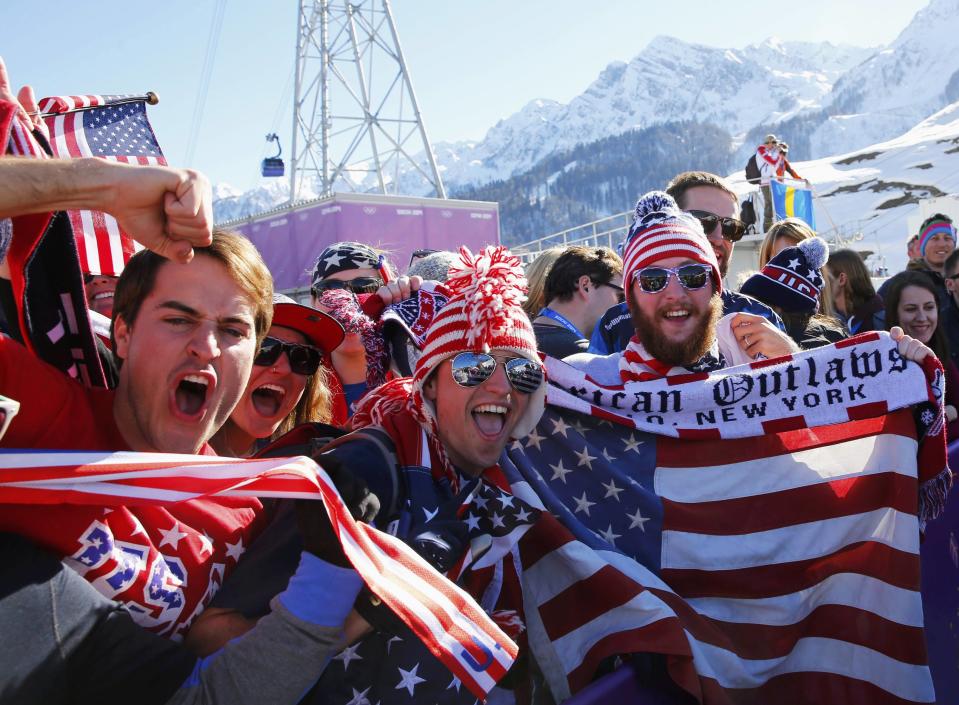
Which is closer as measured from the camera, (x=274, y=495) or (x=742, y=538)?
(x=274, y=495)

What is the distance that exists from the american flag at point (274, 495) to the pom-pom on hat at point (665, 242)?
73.5 inches

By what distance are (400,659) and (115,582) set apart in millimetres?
684

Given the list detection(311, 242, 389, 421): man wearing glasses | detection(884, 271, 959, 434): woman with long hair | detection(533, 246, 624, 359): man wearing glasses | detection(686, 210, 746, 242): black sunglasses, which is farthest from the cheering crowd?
detection(884, 271, 959, 434): woman with long hair

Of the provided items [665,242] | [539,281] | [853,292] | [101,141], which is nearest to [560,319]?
[539,281]

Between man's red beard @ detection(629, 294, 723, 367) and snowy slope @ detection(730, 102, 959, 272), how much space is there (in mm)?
52884

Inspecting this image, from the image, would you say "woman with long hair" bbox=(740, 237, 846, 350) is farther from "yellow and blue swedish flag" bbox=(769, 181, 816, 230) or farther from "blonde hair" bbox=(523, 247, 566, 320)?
"yellow and blue swedish flag" bbox=(769, 181, 816, 230)

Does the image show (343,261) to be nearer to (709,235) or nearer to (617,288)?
(617,288)

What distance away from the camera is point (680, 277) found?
10.1 feet

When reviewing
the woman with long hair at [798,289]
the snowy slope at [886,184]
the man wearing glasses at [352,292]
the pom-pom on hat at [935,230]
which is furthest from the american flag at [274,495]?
the snowy slope at [886,184]

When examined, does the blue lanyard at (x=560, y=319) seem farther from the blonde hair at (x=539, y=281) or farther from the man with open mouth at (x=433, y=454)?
the man with open mouth at (x=433, y=454)

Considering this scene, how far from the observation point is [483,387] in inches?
88.7

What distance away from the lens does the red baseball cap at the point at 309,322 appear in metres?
2.83

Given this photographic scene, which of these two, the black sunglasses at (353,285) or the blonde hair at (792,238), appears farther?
the blonde hair at (792,238)

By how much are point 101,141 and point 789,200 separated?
12382 millimetres
